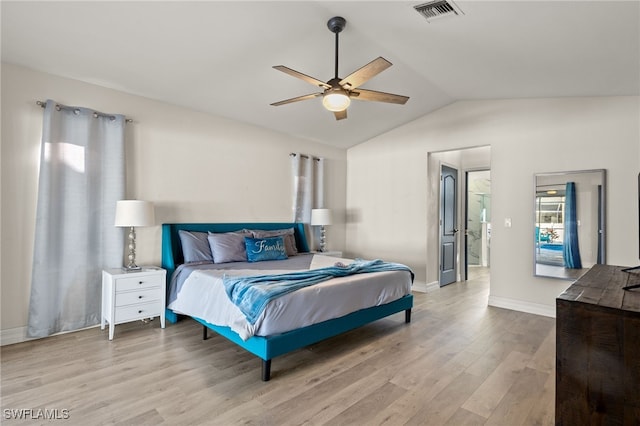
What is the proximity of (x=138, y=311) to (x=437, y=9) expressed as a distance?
3862 millimetres

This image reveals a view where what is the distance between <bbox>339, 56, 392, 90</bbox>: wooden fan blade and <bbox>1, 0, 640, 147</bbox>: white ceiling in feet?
1.68

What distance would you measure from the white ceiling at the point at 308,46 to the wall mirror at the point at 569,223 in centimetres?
104

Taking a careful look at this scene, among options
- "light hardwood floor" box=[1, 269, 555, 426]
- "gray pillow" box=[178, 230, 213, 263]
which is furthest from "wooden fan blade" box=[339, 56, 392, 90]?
"gray pillow" box=[178, 230, 213, 263]

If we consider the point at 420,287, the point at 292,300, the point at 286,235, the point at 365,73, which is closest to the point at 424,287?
the point at 420,287

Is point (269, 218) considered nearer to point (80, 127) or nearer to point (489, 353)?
point (80, 127)

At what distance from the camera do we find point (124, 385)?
2375 mm

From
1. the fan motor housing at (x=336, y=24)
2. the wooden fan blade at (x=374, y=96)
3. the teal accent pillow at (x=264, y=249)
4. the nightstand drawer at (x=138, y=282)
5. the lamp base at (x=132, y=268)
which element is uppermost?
the fan motor housing at (x=336, y=24)

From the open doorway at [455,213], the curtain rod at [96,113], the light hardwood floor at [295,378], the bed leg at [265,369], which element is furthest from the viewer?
the open doorway at [455,213]

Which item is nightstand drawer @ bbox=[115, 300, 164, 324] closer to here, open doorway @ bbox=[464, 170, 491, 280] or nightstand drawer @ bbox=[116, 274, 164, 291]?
nightstand drawer @ bbox=[116, 274, 164, 291]

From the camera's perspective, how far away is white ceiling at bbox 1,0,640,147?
252 cm

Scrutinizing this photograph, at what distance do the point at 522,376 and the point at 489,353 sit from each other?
0.43 meters

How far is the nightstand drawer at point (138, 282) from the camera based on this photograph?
10.7ft

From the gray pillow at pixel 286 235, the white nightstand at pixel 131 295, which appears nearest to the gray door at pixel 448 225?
the gray pillow at pixel 286 235

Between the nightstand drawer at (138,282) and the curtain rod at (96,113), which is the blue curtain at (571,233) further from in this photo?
the curtain rod at (96,113)
